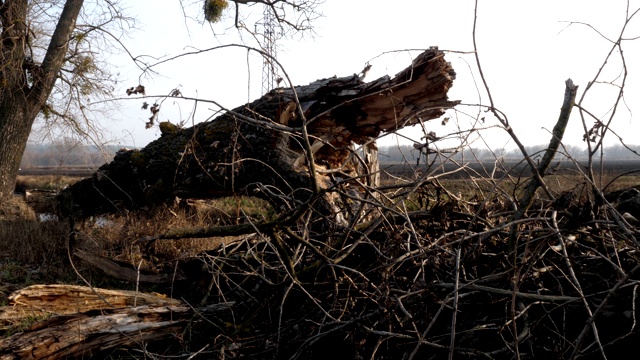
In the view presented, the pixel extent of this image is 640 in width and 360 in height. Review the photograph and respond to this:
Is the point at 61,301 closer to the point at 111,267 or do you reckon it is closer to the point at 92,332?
the point at 92,332

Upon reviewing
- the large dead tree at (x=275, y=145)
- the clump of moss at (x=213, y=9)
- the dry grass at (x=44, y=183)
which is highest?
the clump of moss at (x=213, y=9)

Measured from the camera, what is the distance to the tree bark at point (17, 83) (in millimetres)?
9000

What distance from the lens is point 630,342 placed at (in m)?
2.41

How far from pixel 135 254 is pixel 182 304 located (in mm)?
2190

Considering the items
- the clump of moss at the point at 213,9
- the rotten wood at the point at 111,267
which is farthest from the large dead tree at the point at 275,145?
the clump of moss at the point at 213,9

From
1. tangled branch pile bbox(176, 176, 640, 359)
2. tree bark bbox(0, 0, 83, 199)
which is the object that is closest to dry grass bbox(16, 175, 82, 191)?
tree bark bbox(0, 0, 83, 199)

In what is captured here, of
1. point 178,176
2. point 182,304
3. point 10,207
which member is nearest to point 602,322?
point 182,304

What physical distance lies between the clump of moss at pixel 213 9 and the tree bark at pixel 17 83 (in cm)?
298

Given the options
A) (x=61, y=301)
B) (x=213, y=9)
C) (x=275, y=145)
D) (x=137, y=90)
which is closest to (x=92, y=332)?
(x=61, y=301)

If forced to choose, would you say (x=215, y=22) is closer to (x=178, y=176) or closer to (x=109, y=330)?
(x=178, y=176)

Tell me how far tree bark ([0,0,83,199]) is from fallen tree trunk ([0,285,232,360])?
654 centimetres

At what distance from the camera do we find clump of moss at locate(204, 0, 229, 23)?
8977 millimetres

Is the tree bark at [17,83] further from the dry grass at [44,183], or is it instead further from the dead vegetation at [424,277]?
the dead vegetation at [424,277]

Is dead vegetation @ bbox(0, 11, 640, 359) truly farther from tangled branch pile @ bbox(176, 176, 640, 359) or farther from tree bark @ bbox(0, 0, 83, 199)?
tree bark @ bbox(0, 0, 83, 199)
